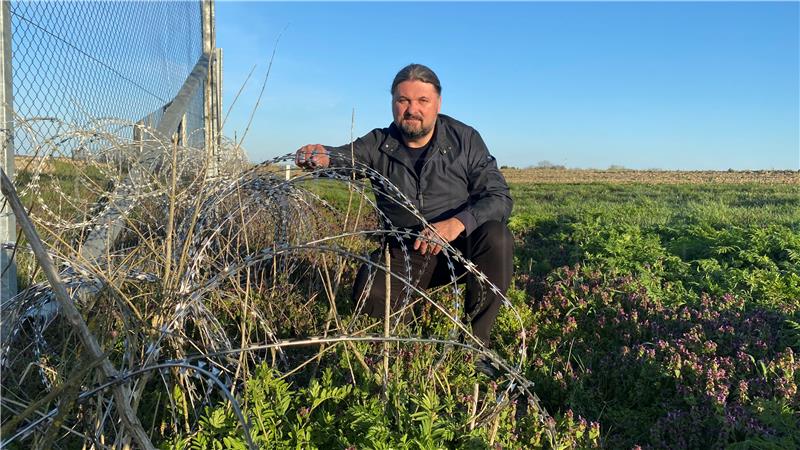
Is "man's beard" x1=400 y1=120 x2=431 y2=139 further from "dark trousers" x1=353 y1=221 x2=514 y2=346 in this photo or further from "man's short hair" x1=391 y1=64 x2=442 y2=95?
"dark trousers" x1=353 y1=221 x2=514 y2=346

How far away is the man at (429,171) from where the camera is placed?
3953 mm

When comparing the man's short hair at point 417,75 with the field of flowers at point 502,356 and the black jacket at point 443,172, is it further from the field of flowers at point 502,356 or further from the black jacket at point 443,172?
the field of flowers at point 502,356

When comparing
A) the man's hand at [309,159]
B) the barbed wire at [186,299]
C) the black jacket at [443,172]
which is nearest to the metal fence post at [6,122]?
the barbed wire at [186,299]

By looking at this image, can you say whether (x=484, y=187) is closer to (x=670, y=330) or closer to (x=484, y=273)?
(x=484, y=273)

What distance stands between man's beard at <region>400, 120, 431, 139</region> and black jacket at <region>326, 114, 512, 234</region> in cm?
11

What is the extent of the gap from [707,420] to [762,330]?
1271 mm

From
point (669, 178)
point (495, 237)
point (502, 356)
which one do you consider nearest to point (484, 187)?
point (495, 237)

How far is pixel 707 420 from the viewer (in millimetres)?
2828

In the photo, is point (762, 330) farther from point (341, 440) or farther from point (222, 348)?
point (222, 348)

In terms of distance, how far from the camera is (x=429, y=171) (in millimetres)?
4199

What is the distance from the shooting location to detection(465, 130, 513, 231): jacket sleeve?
3.93 metres

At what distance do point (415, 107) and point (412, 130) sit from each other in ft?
0.53

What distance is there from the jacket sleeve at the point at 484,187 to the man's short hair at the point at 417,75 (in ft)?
1.61

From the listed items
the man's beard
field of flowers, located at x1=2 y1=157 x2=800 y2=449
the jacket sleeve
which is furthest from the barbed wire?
the man's beard
